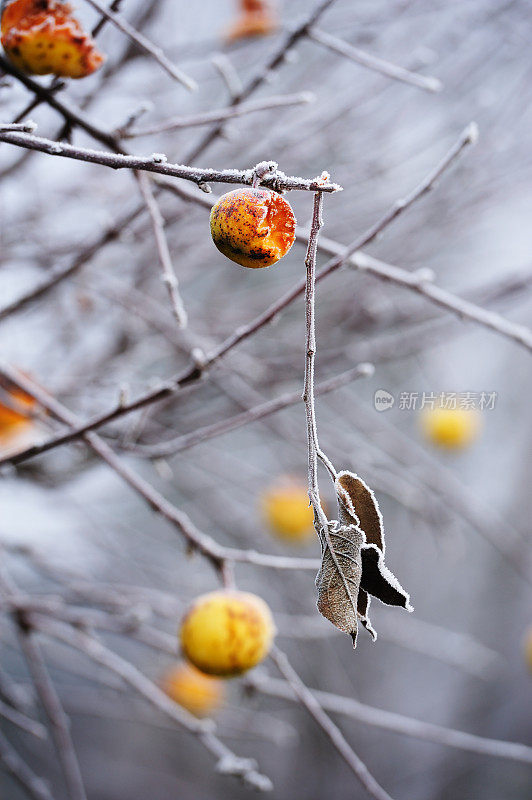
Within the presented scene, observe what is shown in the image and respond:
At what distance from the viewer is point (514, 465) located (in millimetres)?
2379

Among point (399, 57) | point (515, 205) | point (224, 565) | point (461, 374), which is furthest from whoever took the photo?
point (461, 374)

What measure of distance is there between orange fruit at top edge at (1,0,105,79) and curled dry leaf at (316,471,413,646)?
13.5 inches

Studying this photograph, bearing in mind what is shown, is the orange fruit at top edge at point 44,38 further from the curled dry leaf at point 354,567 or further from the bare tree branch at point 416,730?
the bare tree branch at point 416,730

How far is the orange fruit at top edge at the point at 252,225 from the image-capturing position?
27cm

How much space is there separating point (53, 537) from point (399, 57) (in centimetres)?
112

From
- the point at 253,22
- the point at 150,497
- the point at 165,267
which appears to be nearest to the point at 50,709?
the point at 150,497

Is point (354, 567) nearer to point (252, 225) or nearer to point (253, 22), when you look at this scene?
point (252, 225)

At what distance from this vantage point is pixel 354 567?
0.88ft

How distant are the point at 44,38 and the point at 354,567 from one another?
38 centimetres

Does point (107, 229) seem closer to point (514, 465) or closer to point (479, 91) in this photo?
point (479, 91)

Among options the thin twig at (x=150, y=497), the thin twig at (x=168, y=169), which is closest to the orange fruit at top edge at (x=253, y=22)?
the thin twig at (x=150, y=497)

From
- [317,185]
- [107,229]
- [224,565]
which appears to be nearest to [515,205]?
[107,229]

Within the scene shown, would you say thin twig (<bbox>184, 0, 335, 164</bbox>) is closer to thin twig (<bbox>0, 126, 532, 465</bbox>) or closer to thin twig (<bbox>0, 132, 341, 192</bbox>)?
thin twig (<bbox>0, 126, 532, 465</bbox>)

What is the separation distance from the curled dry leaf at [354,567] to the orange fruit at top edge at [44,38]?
342 mm
